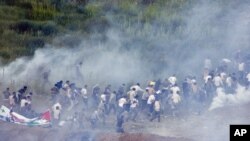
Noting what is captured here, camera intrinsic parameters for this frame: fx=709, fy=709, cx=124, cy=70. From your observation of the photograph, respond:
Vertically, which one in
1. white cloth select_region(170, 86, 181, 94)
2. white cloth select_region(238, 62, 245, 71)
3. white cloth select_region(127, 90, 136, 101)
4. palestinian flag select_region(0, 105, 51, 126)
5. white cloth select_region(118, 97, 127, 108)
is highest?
white cloth select_region(238, 62, 245, 71)

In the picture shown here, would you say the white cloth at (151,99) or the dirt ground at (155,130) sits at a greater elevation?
the white cloth at (151,99)

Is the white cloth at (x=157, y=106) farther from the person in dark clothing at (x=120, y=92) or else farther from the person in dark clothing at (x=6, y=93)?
the person in dark clothing at (x=6, y=93)

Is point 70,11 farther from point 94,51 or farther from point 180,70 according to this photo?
point 180,70

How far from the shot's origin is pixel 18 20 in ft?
67.7

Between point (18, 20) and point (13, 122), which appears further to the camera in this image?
point (18, 20)

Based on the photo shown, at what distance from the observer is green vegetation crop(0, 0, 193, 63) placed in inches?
797

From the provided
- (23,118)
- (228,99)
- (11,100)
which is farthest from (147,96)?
(11,100)

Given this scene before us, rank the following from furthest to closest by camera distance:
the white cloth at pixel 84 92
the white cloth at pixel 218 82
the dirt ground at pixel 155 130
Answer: the white cloth at pixel 84 92 < the white cloth at pixel 218 82 < the dirt ground at pixel 155 130

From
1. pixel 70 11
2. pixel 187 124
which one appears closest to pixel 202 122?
pixel 187 124

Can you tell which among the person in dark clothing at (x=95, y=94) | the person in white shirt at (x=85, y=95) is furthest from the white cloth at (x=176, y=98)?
the person in white shirt at (x=85, y=95)

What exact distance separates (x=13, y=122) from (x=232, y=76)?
240 inches

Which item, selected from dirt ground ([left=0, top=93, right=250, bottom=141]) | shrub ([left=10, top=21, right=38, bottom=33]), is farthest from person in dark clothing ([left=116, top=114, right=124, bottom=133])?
shrub ([left=10, top=21, right=38, bottom=33])

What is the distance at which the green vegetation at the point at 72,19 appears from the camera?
2023 centimetres

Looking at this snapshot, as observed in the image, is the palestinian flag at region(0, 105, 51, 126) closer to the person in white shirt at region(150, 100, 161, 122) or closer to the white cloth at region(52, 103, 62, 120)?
the white cloth at region(52, 103, 62, 120)
